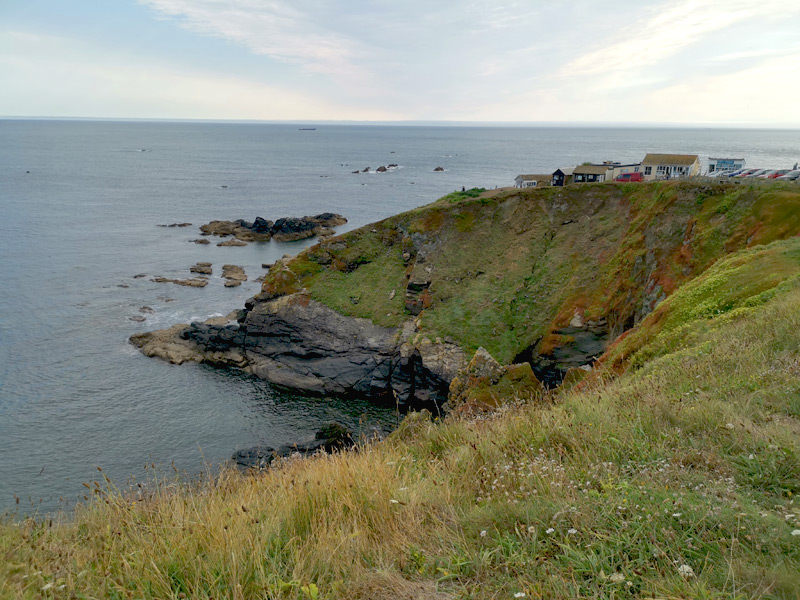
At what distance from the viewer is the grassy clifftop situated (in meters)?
32.6

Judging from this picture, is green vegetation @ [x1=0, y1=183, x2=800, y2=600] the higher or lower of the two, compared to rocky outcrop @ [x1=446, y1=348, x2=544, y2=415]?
higher

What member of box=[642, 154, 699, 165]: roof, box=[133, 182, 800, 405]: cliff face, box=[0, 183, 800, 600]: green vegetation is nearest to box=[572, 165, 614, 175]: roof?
box=[642, 154, 699, 165]: roof

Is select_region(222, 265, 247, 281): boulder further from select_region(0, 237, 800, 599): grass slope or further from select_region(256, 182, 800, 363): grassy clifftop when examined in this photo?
select_region(0, 237, 800, 599): grass slope

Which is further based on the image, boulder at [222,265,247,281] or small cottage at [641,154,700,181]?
boulder at [222,265,247,281]

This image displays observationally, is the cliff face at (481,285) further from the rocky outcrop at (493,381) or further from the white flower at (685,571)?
the white flower at (685,571)

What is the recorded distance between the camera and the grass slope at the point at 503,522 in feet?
12.6

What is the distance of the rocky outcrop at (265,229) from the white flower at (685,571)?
266 feet

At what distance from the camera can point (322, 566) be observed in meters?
4.34

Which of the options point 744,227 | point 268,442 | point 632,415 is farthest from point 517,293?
point 632,415

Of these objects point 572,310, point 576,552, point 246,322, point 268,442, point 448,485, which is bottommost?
point 268,442

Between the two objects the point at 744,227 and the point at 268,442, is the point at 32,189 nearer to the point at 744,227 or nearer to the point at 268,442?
the point at 268,442

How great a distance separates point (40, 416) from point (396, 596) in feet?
123

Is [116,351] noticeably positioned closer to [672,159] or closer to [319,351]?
[319,351]

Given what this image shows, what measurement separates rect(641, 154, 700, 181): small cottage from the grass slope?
60.4 meters
